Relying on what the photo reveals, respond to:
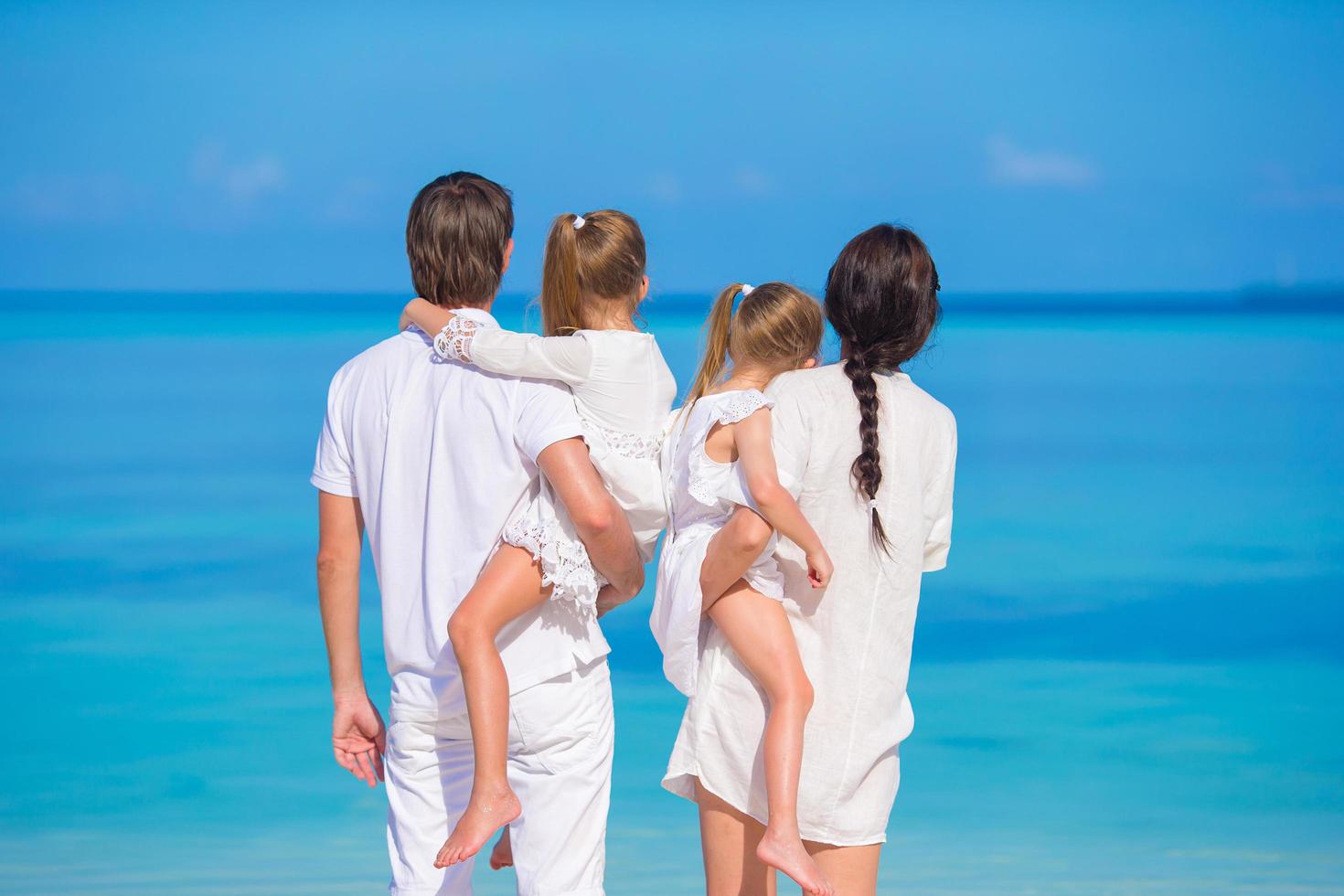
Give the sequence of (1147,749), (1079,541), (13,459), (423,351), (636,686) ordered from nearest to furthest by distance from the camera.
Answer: (423,351), (1147,749), (636,686), (1079,541), (13,459)

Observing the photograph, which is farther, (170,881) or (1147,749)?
(1147,749)

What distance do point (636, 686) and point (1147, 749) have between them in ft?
5.67

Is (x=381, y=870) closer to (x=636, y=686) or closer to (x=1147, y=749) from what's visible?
(x=636, y=686)

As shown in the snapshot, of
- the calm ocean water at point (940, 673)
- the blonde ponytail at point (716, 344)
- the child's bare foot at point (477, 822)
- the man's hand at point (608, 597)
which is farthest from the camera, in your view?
the calm ocean water at point (940, 673)

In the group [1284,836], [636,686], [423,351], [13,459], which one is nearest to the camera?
[423,351]

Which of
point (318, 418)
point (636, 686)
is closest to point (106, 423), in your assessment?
point (318, 418)

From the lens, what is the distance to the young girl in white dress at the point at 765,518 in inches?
78.1

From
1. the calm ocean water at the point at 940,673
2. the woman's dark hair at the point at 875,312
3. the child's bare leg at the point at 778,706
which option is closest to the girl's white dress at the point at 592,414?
the child's bare leg at the point at 778,706

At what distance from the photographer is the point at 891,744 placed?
6.84 ft

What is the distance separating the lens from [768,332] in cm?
220

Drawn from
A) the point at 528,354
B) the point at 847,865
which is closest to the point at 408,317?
the point at 528,354

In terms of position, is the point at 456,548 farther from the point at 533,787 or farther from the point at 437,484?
the point at 533,787

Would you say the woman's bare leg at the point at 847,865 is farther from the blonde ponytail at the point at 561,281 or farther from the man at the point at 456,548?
the blonde ponytail at the point at 561,281

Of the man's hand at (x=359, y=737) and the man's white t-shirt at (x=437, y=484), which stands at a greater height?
the man's white t-shirt at (x=437, y=484)
